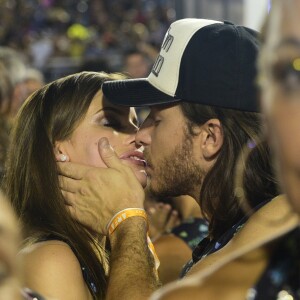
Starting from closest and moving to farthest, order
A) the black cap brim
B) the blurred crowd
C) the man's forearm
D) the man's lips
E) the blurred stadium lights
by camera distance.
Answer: the man's forearm → the black cap brim → the man's lips → the blurred stadium lights → the blurred crowd

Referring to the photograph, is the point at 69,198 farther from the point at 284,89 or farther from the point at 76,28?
the point at 76,28

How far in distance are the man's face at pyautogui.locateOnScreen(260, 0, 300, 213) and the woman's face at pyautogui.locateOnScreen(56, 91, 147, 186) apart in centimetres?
183

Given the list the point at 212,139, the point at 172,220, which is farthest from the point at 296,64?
the point at 172,220

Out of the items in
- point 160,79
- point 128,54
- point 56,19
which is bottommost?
point 56,19

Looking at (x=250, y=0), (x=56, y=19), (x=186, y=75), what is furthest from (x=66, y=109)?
(x=56, y=19)

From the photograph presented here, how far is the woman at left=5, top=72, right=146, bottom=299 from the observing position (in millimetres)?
2805

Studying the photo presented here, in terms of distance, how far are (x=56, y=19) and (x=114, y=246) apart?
53.6 feet

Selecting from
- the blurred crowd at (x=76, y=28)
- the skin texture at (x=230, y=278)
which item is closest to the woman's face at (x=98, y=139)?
the skin texture at (x=230, y=278)

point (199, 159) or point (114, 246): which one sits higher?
point (199, 159)

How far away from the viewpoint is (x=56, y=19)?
730 inches

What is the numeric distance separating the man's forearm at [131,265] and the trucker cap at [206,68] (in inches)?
17.2

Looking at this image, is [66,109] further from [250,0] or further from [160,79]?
[250,0]

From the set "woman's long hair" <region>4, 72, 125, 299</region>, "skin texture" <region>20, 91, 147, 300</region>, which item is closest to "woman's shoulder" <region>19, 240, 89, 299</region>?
"skin texture" <region>20, 91, 147, 300</region>

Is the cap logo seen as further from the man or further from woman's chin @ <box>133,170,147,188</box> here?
woman's chin @ <box>133,170,147,188</box>
